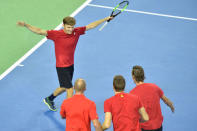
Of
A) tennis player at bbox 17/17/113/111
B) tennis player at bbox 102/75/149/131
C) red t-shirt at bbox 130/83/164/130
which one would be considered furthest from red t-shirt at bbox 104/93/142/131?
tennis player at bbox 17/17/113/111

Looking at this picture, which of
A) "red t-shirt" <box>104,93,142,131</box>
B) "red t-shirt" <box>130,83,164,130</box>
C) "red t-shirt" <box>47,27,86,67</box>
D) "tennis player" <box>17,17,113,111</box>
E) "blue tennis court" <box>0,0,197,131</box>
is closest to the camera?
"red t-shirt" <box>104,93,142,131</box>

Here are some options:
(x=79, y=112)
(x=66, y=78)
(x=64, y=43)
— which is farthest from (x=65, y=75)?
(x=79, y=112)

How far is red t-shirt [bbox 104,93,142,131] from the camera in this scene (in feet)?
21.0

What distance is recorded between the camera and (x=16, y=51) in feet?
39.7

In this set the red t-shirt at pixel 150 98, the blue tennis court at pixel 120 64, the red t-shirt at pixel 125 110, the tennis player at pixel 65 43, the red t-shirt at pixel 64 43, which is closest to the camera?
the red t-shirt at pixel 125 110

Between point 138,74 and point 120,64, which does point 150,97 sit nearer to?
point 138,74

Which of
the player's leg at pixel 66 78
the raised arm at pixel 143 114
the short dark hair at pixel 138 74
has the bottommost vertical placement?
the raised arm at pixel 143 114

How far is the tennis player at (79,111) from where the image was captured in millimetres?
6461

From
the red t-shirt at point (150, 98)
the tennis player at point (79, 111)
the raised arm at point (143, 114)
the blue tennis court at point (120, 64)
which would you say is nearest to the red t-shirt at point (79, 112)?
the tennis player at point (79, 111)

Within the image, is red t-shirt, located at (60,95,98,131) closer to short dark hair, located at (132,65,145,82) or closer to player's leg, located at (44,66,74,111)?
short dark hair, located at (132,65,145,82)

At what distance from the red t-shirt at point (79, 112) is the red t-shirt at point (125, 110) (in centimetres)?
26

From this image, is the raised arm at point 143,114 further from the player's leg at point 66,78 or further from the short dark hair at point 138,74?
the player's leg at point 66,78

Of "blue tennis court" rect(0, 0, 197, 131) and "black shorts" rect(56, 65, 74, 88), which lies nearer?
"black shorts" rect(56, 65, 74, 88)

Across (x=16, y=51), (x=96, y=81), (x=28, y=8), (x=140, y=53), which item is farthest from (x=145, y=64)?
(x=28, y=8)
